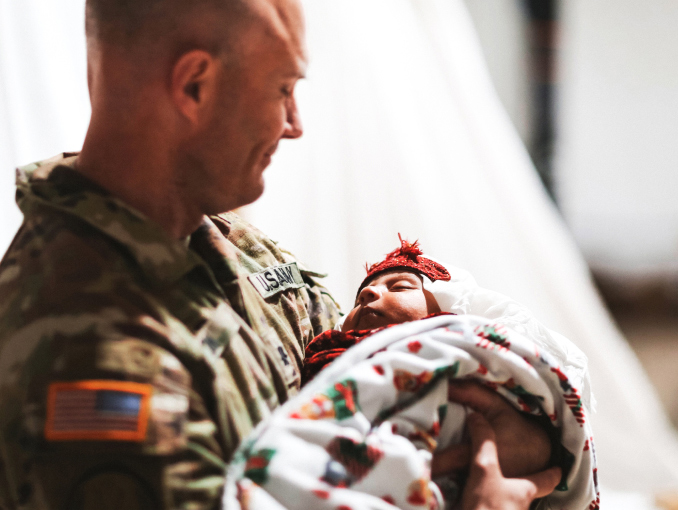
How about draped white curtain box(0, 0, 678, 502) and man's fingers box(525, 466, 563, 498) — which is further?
draped white curtain box(0, 0, 678, 502)

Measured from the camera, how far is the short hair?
2.31 feet

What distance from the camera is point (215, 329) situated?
2.43 ft

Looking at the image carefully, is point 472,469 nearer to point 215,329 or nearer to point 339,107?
point 215,329

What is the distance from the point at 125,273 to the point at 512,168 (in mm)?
1668

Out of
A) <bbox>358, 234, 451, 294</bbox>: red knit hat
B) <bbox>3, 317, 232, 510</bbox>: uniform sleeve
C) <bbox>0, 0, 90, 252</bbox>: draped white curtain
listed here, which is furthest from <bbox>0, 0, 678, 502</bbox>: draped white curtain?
<bbox>3, 317, 232, 510</bbox>: uniform sleeve

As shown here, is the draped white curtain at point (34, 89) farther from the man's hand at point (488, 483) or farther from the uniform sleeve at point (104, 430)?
the man's hand at point (488, 483)

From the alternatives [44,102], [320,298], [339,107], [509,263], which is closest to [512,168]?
[509,263]

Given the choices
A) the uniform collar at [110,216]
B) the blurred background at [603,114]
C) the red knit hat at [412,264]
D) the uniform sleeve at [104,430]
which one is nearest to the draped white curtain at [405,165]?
the red knit hat at [412,264]

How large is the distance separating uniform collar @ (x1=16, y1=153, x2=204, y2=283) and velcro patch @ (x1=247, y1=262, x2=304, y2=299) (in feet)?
0.82

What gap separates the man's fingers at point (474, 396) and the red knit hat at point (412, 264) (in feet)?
1.01

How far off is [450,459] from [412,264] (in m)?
0.44

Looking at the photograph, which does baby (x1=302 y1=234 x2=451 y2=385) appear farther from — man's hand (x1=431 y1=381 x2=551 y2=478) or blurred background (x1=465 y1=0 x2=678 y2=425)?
blurred background (x1=465 y1=0 x2=678 y2=425)

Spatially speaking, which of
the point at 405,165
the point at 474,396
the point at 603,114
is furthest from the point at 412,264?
the point at 603,114

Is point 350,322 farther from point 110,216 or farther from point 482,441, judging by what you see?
point 110,216
